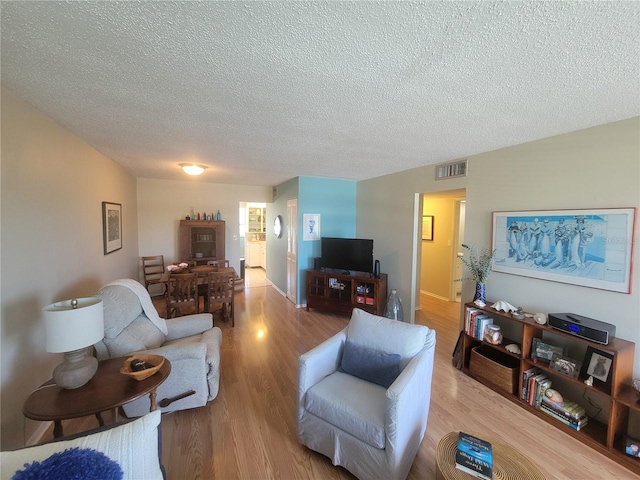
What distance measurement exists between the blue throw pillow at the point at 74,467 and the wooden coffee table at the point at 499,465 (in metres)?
1.39

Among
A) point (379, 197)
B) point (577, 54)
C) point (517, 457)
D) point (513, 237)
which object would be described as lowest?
point (517, 457)

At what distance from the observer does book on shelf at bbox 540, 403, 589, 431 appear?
6.63ft

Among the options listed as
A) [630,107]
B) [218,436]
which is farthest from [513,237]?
[218,436]

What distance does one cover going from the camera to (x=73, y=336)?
1423mm

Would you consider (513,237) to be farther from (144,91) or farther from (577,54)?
(144,91)

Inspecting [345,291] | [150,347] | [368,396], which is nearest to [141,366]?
[150,347]

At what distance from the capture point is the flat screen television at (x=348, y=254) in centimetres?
428

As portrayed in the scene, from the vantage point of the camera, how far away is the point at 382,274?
448 centimetres

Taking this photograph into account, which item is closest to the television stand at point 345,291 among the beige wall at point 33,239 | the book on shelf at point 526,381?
the book on shelf at point 526,381

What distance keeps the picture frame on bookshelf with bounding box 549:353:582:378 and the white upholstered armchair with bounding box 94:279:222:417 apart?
289 centimetres

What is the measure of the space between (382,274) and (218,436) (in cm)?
327

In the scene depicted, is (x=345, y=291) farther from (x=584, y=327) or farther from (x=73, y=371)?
(x=73, y=371)

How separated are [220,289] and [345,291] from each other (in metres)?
2.03

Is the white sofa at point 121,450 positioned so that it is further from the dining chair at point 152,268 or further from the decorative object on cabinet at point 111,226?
the dining chair at point 152,268
